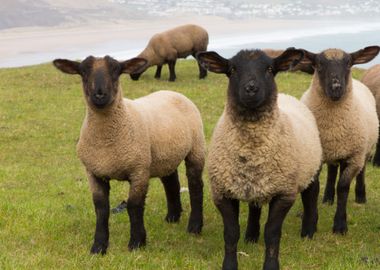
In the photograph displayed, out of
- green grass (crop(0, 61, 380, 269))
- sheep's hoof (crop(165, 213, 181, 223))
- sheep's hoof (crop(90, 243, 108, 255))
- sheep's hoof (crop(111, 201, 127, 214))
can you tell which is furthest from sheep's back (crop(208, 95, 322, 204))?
sheep's hoof (crop(111, 201, 127, 214))

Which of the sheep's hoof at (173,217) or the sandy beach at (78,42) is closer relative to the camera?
the sheep's hoof at (173,217)

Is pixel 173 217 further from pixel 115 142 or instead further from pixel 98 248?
pixel 115 142

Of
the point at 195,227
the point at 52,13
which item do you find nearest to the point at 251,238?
the point at 195,227

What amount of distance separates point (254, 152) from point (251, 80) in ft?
2.83

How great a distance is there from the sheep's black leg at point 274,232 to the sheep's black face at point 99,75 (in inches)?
99.6


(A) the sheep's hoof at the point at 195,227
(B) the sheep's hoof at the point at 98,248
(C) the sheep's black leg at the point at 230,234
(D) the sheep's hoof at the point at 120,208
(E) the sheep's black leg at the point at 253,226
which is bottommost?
(D) the sheep's hoof at the point at 120,208

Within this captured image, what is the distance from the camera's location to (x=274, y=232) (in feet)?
23.3

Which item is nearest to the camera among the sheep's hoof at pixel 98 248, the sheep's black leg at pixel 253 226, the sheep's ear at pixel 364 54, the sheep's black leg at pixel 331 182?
the sheep's hoof at pixel 98 248

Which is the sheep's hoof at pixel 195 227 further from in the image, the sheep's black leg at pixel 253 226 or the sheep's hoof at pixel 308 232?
the sheep's hoof at pixel 308 232

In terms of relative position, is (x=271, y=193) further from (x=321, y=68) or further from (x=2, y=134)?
(x=2, y=134)

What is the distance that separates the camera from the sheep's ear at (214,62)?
725 cm

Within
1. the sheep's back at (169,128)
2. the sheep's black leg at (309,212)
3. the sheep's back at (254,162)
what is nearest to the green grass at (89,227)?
the sheep's black leg at (309,212)

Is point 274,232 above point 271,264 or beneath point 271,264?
above

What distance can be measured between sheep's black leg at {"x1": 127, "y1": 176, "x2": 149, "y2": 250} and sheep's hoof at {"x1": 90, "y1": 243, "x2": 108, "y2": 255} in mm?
397
